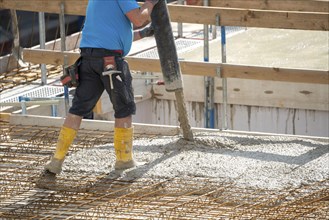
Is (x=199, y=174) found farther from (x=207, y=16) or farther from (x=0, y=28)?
(x=0, y=28)

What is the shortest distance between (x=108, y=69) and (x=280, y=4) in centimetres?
363

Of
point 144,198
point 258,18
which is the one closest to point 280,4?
point 258,18

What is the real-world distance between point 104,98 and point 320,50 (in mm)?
2887

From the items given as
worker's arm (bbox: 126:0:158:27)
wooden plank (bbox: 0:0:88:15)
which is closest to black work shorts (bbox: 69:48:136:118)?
→ worker's arm (bbox: 126:0:158:27)

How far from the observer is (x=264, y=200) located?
646 cm

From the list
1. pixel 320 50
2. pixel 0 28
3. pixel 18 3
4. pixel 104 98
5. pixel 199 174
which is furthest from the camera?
pixel 0 28

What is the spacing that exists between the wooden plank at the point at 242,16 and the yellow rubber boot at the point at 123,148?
177cm

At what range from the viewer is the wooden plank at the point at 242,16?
8.09 m

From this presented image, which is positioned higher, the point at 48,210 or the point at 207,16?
the point at 207,16

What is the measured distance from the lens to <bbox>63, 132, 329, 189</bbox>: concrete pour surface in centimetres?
693

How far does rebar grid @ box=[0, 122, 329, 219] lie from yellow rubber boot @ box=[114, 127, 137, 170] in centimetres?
18

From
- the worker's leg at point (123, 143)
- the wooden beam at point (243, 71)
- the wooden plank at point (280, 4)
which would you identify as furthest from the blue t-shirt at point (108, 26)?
the wooden plank at point (280, 4)

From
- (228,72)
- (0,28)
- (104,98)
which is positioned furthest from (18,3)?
(0,28)

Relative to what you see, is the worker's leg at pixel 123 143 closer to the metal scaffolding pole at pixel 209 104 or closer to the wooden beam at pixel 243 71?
the wooden beam at pixel 243 71
